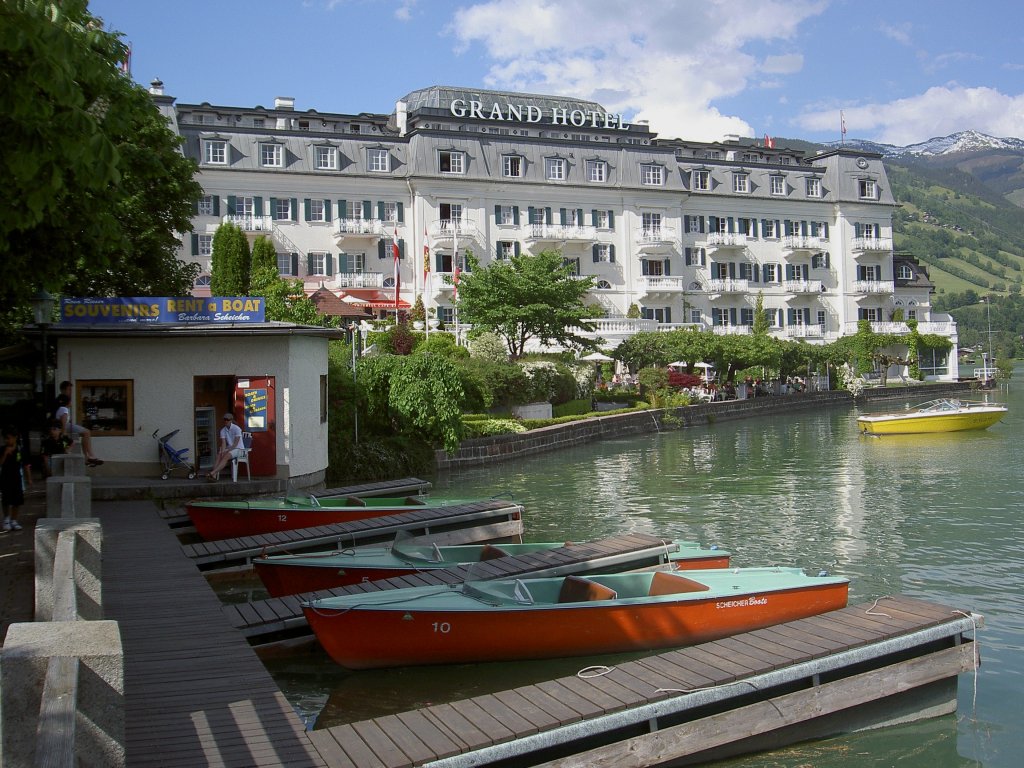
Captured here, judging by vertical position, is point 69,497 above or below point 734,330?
below

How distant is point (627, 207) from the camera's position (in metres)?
72.6

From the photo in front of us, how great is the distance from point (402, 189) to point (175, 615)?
56353 mm

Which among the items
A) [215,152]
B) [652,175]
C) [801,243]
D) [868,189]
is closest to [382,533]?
[215,152]

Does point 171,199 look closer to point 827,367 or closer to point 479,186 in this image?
point 479,186

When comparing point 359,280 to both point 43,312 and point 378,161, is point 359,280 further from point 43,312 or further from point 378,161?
point 43,312

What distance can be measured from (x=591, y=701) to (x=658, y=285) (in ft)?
214

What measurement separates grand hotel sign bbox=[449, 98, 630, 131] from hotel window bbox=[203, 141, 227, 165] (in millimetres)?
18389

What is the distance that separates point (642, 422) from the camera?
50.3 m

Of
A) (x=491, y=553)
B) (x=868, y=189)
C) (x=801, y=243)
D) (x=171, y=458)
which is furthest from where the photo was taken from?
(x=868, y=189)

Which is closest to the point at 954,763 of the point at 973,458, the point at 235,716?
the point at 235,716

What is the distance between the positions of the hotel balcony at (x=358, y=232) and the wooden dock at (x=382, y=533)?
1795 inches

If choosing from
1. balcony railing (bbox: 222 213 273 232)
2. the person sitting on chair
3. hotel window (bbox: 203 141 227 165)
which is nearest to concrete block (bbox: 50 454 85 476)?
the person sitting on chair

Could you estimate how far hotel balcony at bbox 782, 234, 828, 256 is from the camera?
3162 inches

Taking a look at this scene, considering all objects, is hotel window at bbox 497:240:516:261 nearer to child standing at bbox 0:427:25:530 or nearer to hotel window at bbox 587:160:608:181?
hotel window at bbox 587:160:608:181
